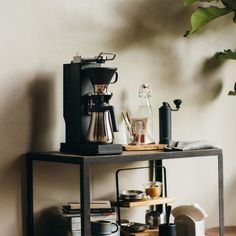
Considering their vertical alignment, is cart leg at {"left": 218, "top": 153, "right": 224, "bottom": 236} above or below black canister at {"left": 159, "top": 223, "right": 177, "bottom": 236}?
above

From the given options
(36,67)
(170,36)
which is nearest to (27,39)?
(36,67)

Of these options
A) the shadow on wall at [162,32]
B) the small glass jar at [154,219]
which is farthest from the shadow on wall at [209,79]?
the small glass jar at [154,219]

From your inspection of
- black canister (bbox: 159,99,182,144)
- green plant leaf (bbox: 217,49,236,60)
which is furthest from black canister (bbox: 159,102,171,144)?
green plant leaf (bbox: 217,49,236,60)

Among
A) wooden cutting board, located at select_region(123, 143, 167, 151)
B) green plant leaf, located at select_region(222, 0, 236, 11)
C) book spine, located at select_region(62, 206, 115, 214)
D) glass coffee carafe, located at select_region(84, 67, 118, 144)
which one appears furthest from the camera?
green plant leaf, located at select_region(222, 0, 236, 11)

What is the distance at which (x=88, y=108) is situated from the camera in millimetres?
2354

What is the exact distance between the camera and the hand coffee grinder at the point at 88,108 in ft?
7.45

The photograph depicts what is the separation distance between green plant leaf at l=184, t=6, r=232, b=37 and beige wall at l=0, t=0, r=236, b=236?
0.56 ft

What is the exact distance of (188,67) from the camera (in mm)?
3059

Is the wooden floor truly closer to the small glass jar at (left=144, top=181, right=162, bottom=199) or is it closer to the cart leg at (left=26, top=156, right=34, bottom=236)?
the small glass jar at (left=144, top=181, right=162, bottom=199)

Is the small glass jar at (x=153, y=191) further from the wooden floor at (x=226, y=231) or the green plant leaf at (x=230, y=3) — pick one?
the green plant leaf at (x=230, y=3)

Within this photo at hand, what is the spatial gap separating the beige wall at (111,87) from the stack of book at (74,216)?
0.10 meters

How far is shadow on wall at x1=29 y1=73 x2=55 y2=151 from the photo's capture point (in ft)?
8.11

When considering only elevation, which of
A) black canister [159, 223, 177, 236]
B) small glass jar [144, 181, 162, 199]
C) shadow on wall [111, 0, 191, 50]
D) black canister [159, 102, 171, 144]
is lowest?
black canister [159, 223, 177, 236]

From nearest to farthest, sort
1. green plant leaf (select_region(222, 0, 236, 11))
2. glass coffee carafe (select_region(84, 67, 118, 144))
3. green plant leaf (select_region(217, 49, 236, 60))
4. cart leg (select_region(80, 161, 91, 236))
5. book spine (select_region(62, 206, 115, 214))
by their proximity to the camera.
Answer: cart leg (select_region(80, 161, 91, 236)), glass coffee carafe (select_region(84, 67, 118, 144)), book spine (select_region(62, 206, 115, 214)), green plant leaf (select_region(222, 0, 236, 11)), green plant leaf (select_region(217, 49, 236, 60))
